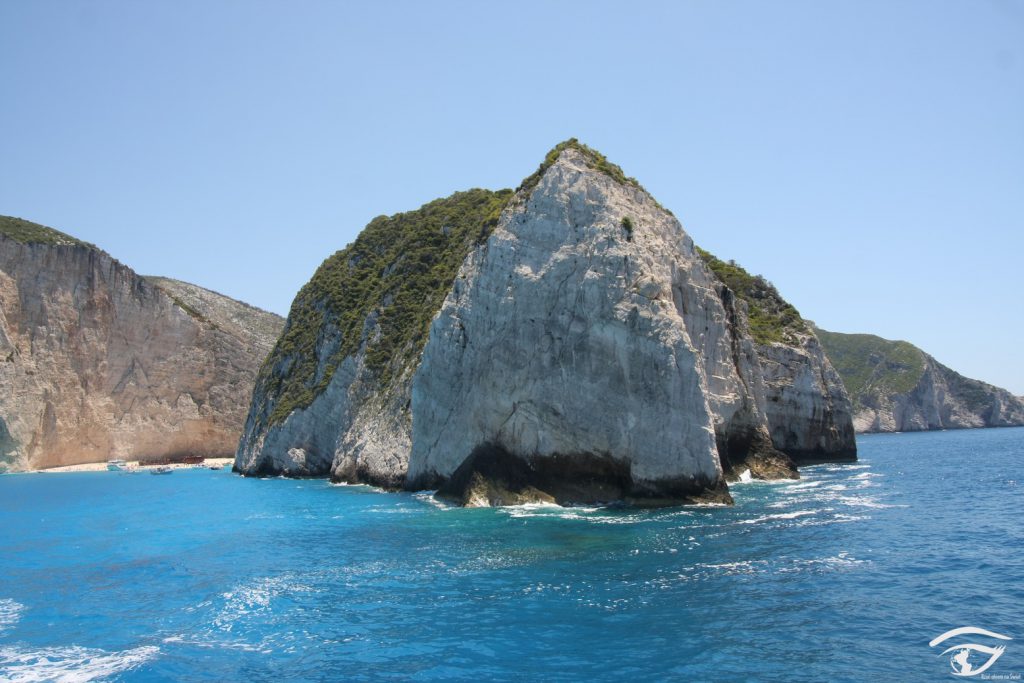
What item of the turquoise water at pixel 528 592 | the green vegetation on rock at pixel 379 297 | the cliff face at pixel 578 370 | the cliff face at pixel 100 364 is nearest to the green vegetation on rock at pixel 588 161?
the cliff face at pixel 578 370

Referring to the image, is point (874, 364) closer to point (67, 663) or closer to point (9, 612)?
point (9, 612)

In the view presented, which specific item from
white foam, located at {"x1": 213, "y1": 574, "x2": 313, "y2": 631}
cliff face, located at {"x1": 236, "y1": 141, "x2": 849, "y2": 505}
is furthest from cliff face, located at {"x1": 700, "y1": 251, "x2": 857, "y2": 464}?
white foam, located at {"x1": 213, "y1": 574, "x2": 313, "y2": 631}

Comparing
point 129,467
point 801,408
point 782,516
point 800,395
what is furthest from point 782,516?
point 129,467

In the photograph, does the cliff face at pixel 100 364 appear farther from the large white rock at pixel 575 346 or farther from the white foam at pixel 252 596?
the white foam at pixel 252 596

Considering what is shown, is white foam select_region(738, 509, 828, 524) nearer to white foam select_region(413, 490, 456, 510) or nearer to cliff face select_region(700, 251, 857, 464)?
white foam select_region(413, 490, 456, 510)

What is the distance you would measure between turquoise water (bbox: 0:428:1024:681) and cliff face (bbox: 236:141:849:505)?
2904 mm

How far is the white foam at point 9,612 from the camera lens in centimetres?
1908

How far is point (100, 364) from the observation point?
290 feet

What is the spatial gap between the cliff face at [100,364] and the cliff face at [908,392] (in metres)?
114

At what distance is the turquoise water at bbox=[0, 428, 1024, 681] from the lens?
1491 centimetres

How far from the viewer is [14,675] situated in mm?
15430

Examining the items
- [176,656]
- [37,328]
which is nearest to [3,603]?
[176,656]

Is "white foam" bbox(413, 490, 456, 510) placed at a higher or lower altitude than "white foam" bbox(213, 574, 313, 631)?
higher

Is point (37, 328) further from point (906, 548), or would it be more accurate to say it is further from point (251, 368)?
point (906, 548)
